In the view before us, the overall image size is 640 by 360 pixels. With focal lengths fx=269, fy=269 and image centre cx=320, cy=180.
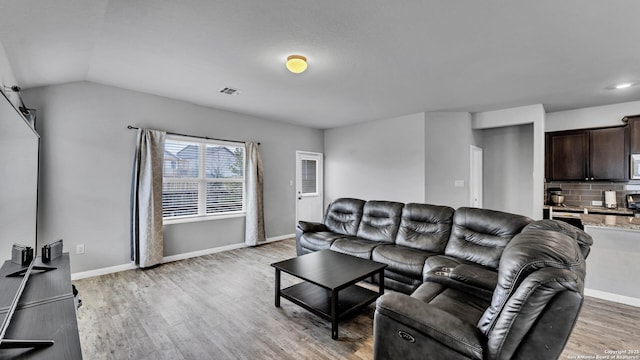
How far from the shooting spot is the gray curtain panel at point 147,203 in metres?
3.76

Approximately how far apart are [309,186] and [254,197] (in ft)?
5.80

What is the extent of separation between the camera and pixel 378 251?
3080 mm

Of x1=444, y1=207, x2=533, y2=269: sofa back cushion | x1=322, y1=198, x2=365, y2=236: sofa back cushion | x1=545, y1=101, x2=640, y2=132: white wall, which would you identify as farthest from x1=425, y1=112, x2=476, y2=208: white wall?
x1=444, y1=207, x2=533, y2=269: sofa back cushion

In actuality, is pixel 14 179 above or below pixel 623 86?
below

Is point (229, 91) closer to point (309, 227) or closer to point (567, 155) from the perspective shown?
point (309, 227)

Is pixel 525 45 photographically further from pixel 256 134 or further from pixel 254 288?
pixel 256 134

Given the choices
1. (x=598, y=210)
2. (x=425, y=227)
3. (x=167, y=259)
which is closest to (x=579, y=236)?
(x=425, y=227)

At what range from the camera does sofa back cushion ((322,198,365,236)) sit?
397 centimetres

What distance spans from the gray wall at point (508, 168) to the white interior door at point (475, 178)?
286 millimetres

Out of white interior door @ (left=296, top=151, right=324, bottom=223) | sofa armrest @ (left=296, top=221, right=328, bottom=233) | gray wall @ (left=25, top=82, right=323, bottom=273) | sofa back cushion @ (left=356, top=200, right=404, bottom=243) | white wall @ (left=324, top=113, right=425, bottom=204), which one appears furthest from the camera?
white interior door @ (left=296, top=151, right=324, bottom=223)

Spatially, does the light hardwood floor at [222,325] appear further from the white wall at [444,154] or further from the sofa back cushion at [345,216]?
the white wall at [444,154]

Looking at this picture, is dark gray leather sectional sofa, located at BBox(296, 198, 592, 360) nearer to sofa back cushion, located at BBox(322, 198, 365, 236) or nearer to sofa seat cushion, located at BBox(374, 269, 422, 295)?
sofa seat cushion, located at BBox(374, 269, 422, 295)

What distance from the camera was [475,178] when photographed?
207 inches

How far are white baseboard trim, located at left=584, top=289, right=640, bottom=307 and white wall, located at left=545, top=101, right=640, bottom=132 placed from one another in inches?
123
